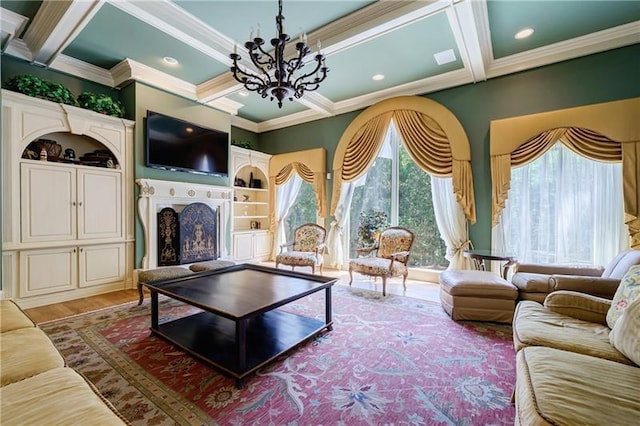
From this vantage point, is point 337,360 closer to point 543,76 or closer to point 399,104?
point 399,104

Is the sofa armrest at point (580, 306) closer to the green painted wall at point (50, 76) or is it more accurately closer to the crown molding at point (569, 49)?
the crown molding at point (569, 49)

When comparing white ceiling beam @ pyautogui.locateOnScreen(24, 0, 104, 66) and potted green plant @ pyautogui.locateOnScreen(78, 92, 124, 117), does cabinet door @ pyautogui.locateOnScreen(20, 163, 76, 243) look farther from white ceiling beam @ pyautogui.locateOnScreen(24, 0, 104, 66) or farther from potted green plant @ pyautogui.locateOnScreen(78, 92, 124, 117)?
white ceiling beam @ pyautogui.locateOnScreen(24, 0, 104, 66)

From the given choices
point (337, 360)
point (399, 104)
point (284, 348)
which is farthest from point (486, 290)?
point (399, 104)

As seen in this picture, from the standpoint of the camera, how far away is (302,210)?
634 cm

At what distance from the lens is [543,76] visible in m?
3.68

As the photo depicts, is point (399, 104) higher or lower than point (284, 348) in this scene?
higher

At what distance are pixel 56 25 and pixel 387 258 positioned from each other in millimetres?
4850

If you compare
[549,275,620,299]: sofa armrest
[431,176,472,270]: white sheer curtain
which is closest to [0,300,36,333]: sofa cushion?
[549,275,620,299]: sofa armrest

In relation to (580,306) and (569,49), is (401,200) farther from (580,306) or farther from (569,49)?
(580,306)

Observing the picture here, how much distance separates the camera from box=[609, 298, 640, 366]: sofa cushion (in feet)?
4.47

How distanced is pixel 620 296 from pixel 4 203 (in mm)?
5624

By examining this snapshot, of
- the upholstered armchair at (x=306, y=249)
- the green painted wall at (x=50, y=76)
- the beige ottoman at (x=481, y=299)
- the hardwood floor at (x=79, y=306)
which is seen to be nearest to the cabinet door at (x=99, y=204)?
the hardwood floor at (x=79, y=306)

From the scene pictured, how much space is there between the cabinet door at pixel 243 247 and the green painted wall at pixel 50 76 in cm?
281

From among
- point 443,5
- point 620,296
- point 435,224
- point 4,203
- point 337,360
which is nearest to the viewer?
point 620,296
